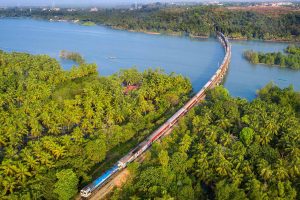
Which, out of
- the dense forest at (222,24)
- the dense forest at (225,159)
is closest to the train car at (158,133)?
the dense forest at (225,159)

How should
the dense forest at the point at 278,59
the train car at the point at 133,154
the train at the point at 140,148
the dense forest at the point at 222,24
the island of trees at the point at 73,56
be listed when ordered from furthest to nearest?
the dense forest at the point at 222,24
the island of trees at the point at 73,56
the dense forest at the point at 278,59
the train car at the point at 133,154
the train at the point at 140,148

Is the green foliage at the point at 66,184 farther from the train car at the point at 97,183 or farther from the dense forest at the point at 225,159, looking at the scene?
the dense forest at the point at 225,159

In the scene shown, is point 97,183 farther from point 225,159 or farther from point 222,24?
point 222,24

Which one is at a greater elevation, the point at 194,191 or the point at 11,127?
the point at 11,127

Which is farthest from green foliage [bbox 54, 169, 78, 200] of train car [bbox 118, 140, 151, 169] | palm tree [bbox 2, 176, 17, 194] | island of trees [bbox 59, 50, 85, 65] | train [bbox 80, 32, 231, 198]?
island of trees [bbox 59, 50, 85, 65]

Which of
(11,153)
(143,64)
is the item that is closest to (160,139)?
(11,153)

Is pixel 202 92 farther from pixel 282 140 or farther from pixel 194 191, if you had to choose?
pixel 194 191
